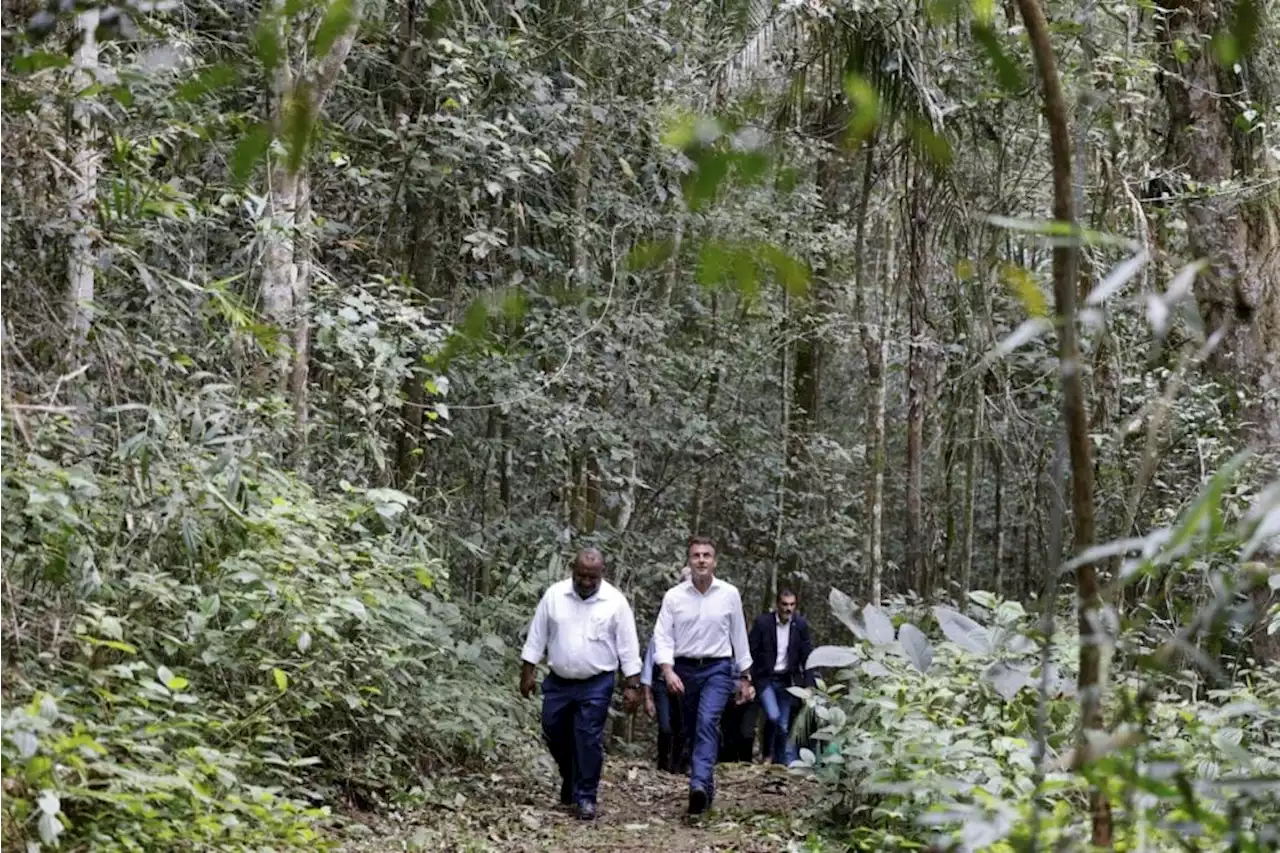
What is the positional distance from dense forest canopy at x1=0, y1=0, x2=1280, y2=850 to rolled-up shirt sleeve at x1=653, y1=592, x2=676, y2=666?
1168mm

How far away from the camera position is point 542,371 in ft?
45.2

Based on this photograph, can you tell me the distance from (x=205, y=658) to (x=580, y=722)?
2977mm

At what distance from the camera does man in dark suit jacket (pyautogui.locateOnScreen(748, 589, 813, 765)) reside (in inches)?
484

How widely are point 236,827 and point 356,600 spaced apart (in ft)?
6.79

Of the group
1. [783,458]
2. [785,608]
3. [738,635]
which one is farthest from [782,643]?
[783,458]

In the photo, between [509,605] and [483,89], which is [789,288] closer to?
[483,89]

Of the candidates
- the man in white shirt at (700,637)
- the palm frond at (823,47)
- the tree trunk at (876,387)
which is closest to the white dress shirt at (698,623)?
the man in white shirt at (700,637)

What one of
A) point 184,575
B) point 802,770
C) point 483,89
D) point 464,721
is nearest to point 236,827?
point 184,575

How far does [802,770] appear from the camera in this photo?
8016mm

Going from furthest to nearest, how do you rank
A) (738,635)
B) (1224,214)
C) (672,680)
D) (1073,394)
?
(738,635)
(672,680)
(1224,214)
(1073,394)

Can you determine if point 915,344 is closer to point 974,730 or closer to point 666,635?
point 666,635

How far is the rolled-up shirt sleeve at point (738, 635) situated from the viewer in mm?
9773

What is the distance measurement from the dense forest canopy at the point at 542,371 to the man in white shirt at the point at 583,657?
0.83 m

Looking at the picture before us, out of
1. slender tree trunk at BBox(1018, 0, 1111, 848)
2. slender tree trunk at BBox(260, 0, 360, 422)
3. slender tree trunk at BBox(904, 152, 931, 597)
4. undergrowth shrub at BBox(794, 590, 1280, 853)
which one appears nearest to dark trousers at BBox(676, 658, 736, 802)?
undergrowth shrub at BBox(794, 590, 1280, 853)
